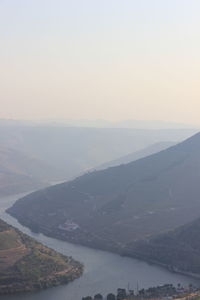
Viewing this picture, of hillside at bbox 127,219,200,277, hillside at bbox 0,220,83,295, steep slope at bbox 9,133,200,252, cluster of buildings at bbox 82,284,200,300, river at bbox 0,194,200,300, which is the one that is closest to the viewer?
cluster of buildings at bbox 82,284,200,300

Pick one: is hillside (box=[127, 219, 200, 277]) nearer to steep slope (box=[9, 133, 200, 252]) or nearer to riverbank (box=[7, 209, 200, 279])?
riverbank (box=[7, 209, 200, 279])

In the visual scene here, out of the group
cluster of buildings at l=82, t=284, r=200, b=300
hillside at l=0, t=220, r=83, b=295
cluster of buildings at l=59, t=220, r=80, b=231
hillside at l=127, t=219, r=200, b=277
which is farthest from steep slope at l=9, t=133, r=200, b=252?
cluster of buildings at l=82, t=284, r=200, b=300

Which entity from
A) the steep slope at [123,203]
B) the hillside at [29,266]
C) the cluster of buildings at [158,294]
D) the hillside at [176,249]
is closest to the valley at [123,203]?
the steep slope at [123,203]

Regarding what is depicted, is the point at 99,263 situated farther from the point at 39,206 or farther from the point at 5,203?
the point at 5,203

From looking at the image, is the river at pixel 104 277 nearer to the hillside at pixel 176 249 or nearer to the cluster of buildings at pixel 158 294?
the hillside at pixel 176 249

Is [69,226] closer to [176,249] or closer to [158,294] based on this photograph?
[176,249]

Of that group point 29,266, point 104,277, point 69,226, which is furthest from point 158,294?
point 69,226
